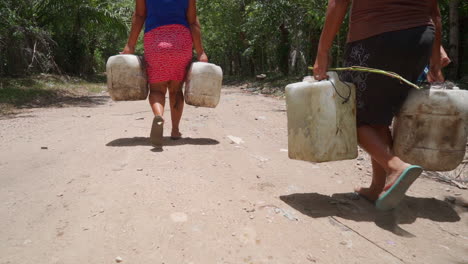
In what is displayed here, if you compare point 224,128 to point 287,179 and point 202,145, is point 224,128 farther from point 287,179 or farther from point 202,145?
point 287,179

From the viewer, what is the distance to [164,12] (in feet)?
10.6

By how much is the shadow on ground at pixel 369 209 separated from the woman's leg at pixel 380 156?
0.48 ft

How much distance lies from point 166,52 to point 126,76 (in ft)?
1.35

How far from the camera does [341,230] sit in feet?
6.12

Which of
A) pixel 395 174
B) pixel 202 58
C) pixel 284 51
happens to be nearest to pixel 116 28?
pixel 284 51

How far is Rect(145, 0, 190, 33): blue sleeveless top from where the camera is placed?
10.6 feet

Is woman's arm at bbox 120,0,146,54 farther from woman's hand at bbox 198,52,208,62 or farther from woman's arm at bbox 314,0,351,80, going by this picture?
woman's arm at bbox 314,0,351,80

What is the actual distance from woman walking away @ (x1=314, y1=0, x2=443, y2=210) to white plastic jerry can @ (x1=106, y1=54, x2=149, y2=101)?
1733 mm

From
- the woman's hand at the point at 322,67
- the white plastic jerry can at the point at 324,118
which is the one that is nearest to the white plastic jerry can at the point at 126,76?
the white plastic jerry can at the point at 324,118

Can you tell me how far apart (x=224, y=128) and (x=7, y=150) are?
85.4 inches

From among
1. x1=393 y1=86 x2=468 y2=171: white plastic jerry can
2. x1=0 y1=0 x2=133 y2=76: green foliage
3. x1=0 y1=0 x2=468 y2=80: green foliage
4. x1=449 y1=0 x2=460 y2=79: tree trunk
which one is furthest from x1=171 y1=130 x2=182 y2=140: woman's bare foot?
x1=449 y1=0 x2=460 y2=79: tree trunk

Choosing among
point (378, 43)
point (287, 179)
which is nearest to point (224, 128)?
point (287, 179)

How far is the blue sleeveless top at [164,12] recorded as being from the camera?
3223 mm

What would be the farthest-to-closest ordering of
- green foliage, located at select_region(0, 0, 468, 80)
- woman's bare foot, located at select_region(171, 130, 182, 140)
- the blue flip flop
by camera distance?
green foliage, located at select_region(0, 0, 468, 80) < woman's bare foot, located at select_region(171, 130, 182, 140) < the blue flip flop
